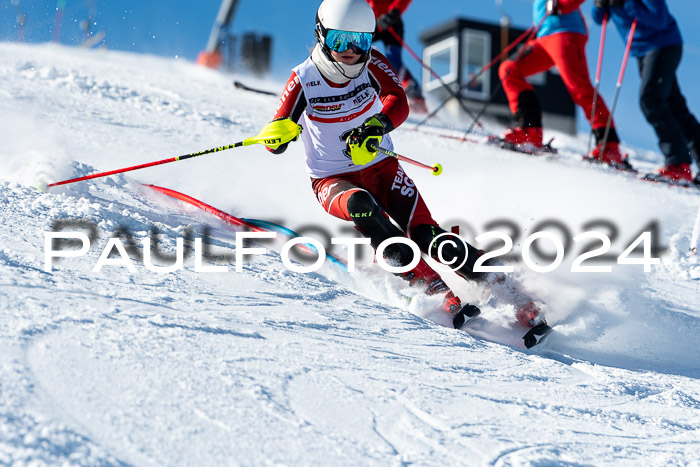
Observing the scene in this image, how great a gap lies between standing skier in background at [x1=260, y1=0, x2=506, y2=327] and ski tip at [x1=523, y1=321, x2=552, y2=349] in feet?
1.01

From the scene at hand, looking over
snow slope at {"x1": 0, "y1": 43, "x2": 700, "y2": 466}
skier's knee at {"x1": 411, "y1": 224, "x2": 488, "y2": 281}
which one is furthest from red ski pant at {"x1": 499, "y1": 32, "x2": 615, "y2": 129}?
skier's knee at {"x1": 411, "y1": 224, "x2": 488, "y2": 281}

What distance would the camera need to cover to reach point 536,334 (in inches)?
141

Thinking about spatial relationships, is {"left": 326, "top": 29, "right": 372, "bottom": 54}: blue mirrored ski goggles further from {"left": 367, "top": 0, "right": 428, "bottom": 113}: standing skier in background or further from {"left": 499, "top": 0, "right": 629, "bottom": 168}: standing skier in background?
{"left": 367, "top": 0, "right": 428, "bottom": 113}: standing skier in background

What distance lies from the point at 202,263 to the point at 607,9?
17.6ft

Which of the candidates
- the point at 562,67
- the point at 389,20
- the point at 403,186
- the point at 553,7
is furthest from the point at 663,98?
the point at 403,186

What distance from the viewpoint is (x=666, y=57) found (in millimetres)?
7074

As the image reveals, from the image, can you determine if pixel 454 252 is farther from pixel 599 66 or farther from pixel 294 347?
pixel 599 66

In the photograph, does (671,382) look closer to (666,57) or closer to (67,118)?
(666,57)

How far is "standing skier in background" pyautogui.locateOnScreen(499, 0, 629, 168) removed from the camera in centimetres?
741

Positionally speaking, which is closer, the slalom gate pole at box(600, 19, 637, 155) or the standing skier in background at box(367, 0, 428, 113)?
the slalom gate pole at box(600, 19, 637, 155)

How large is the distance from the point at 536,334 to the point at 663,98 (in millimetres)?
4446

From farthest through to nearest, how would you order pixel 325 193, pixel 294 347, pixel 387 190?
pixel 387 190
pixel 325 193
pixel 294 347

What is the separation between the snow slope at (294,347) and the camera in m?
2.01

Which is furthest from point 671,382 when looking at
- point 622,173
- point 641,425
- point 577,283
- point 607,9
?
point 607,9
